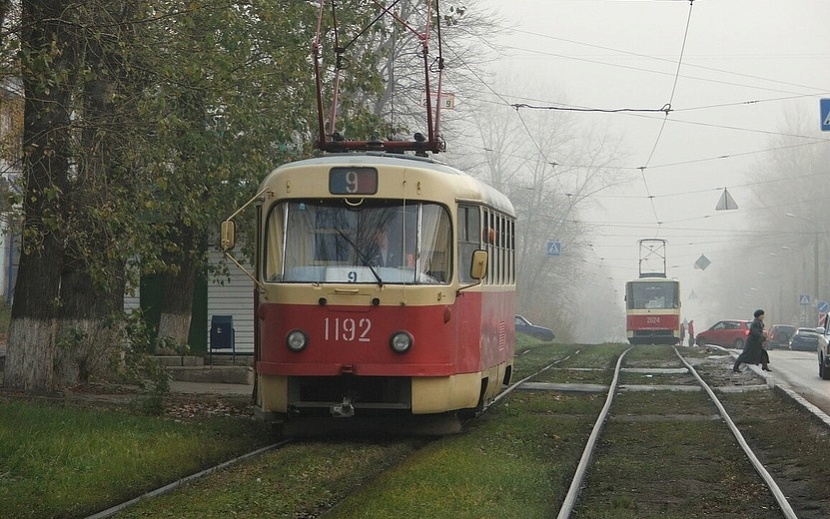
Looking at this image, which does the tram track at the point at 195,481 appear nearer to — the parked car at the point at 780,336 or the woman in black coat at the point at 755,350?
the woman in black coat at the point at 755,350

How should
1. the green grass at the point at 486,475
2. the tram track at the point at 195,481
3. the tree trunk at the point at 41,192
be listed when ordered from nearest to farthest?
the tram track at the point at 195,481 → the green grass at the point at 486,475 → the tree trunk at the point at 41,192

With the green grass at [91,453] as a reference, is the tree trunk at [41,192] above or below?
above

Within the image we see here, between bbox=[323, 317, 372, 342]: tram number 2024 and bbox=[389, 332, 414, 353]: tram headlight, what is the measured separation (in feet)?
0.82

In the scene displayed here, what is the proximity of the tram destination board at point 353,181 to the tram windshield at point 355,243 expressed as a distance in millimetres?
122

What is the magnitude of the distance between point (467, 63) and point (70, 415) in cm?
2954

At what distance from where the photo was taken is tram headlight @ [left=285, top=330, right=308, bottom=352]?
13.0 metres

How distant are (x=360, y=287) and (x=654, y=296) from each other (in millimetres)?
41756

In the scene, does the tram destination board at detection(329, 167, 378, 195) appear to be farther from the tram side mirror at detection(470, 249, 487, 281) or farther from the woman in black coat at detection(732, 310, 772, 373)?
the woman in black coat at detection(732, 310, 772, 373)

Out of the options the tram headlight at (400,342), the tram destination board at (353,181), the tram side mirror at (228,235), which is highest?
the tram destination board at (353,181)

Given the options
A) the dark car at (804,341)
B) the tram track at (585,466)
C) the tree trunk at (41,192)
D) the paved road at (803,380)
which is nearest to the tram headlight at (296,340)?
the tram track at (585,466)

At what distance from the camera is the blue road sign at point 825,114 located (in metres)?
26.8

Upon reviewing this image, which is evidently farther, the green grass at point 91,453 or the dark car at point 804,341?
the dark car at point 804,341

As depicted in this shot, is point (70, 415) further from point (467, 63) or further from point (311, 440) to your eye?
point (467, 63)

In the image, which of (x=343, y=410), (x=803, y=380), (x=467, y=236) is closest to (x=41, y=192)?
(x=343, y=410)
